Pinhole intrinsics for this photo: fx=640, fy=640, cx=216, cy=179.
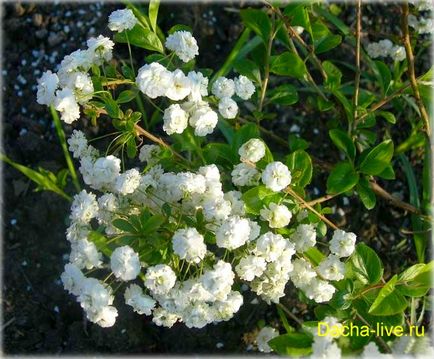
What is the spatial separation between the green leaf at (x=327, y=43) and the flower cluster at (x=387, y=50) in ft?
1.08

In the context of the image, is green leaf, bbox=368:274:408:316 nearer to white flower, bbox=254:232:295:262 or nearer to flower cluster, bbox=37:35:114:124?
white flower, bbox=254:232:295:262

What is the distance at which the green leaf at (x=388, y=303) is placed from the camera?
1.48 m

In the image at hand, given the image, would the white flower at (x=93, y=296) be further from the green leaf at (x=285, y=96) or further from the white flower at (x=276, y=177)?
the green leaf at (x=285, y=96)

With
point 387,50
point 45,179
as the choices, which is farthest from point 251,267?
point 387,50

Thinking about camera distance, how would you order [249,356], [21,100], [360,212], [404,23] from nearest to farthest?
[404,23]
[249,356]
[360,212]
[21,100]

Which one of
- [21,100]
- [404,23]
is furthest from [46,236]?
[404,23]

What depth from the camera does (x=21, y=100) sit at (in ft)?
8.26

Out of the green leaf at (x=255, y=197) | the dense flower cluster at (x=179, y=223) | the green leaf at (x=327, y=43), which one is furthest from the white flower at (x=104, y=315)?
the green leaf at (x=327, y=43)

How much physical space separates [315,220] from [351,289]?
0.19 metres

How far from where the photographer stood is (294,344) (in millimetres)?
1532

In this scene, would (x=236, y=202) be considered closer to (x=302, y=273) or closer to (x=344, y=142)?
(x=302, y=273)

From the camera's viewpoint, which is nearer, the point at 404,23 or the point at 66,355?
the point at 404,23

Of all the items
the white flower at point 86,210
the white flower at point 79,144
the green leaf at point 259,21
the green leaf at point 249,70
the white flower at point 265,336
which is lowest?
the white flower at point 265,336

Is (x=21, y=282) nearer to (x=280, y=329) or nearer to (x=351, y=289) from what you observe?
(x=280, y=329)
